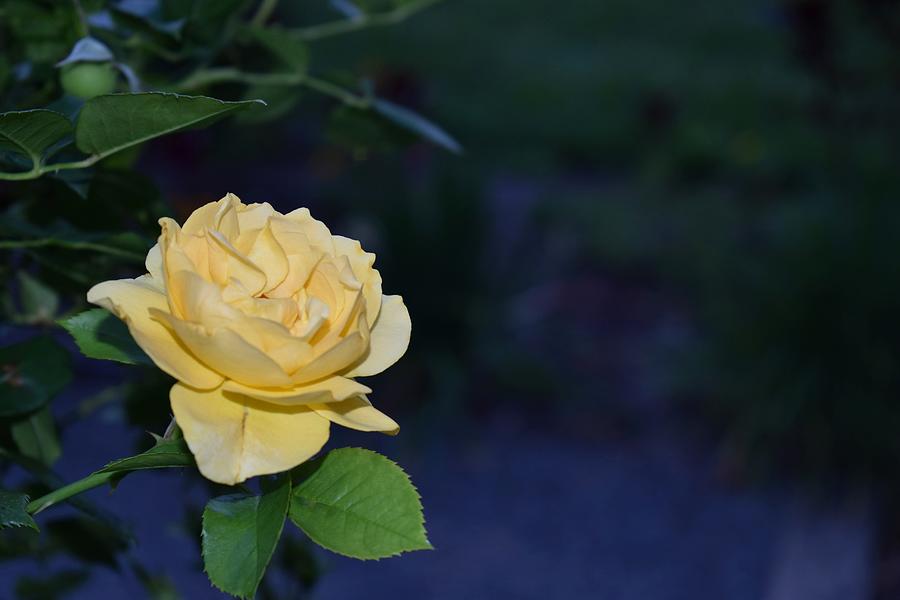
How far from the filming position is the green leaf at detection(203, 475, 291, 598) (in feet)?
1.31

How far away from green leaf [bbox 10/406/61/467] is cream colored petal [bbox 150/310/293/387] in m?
0.23

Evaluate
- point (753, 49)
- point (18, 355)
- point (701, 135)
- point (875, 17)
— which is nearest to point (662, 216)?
point (701, 135)

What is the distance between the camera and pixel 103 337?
45 centimetres

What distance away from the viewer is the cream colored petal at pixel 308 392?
0.39m

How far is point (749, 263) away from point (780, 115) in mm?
2896

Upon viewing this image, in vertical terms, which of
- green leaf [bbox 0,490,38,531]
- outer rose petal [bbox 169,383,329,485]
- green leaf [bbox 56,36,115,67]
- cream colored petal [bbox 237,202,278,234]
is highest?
green leaf [bbox 56,36,115,67]

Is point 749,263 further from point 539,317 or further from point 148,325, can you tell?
point 148,325

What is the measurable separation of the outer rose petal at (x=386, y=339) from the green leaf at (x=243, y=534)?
57mm

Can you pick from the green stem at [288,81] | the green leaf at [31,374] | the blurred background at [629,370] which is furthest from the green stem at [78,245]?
the blurred background at [629,370]

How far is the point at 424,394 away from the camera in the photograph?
341 cm

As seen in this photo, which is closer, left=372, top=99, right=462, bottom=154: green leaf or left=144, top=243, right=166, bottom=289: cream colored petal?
left=144, top=243, right=166, bottom=289: cream colored petal

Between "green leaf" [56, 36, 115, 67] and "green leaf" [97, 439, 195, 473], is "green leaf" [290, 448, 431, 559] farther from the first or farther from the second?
"green leaf" [56, 36, 115, 67]

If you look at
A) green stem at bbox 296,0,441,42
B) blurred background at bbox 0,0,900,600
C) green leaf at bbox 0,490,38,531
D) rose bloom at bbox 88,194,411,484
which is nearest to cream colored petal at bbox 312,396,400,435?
rose bloom at bbox 88,194,411,484

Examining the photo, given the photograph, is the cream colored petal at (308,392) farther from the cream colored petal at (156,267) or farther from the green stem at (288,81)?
the green stem at (288,81)
